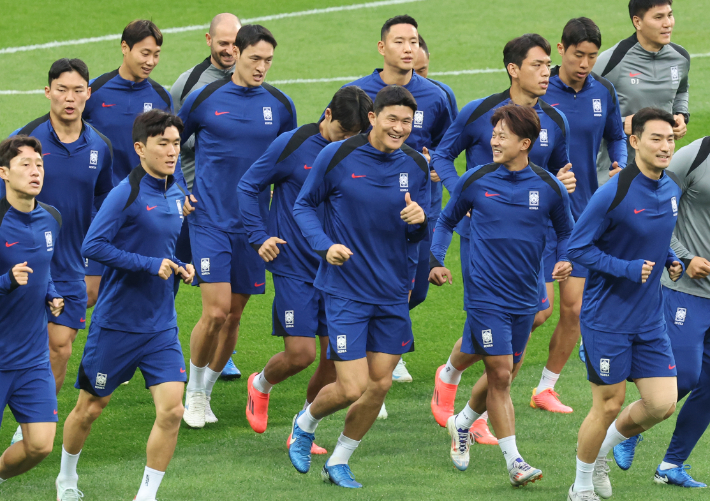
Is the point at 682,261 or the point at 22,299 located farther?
the point at 682,261

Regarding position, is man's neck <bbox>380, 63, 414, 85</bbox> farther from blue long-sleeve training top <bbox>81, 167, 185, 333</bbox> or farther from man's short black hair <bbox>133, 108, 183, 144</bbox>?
blue long-sleeve training top <bbox>81, 167, 185, 333</bbox>

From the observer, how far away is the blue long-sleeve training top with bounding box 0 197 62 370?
6.55 m

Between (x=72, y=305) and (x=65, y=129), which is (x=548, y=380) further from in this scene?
(x=65, y=129)

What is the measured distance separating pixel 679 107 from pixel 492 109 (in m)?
2.49

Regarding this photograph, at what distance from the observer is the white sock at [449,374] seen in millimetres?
8734

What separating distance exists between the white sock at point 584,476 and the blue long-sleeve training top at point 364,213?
1582 mm

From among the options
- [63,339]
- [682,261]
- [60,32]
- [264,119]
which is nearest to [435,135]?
[264,119]

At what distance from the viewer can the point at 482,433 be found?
8531 mm

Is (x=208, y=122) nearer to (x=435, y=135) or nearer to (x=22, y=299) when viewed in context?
(x=435, y=135)

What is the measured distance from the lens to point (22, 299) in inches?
260

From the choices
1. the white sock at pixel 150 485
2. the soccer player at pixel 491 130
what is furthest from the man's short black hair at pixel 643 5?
the white sock at pixel 150 485

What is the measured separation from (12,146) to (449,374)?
388 centimetres

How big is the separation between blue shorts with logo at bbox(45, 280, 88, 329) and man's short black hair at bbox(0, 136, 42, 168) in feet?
5.62

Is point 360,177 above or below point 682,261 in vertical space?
above
